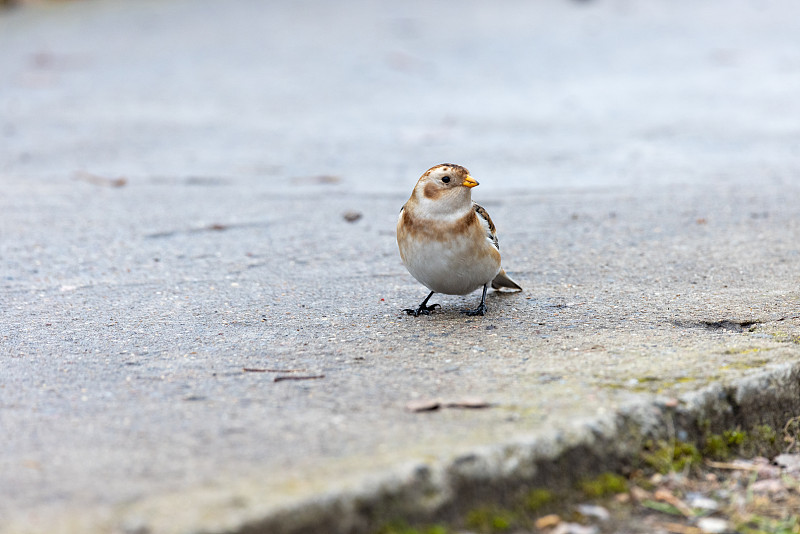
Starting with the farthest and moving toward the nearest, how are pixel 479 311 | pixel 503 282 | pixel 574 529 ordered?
pixel 503 282
pixel 479 311
pixel 574 529

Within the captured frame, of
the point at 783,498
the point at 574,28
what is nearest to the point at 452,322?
the point at 783,498

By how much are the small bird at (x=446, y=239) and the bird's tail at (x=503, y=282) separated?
203 mm

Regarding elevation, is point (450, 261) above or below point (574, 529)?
above

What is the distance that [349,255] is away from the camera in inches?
222

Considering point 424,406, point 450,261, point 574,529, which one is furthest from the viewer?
point 450,261

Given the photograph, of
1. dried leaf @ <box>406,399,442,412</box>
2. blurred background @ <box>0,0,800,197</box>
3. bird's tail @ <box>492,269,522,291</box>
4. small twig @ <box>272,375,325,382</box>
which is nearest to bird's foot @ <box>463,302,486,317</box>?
bird's tail @ <box>492,269,522,291</box>

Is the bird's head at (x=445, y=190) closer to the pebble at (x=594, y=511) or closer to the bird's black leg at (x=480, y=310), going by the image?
the bird's black leg at (x=480, y=310)

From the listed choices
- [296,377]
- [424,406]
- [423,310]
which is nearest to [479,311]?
[423,310]

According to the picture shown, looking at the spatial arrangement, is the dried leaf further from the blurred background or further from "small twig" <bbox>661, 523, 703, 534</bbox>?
the blurred background

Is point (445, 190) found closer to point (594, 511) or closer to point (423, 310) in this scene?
point (423, 310)

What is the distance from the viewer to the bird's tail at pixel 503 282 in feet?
15.5

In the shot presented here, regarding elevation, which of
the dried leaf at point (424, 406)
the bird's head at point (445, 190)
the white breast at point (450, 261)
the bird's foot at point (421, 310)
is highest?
the bird's head at point (445, 190)

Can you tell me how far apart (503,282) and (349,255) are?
1.17 m

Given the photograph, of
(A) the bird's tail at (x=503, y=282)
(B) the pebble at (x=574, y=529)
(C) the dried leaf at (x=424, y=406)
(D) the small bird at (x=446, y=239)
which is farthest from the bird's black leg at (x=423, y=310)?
(B) the pebble at (x=574, y=529)
